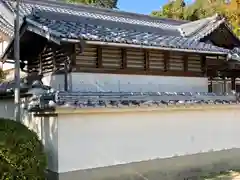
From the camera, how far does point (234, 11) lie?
2205 centimetres

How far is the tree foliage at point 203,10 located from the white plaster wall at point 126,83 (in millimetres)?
10671

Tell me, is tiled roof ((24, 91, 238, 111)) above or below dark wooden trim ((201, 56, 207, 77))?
below

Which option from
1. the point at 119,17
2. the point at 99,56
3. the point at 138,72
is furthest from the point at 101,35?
the point at 119,17

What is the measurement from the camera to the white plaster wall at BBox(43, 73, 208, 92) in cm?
1032

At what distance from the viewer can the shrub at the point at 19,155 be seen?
280 inches

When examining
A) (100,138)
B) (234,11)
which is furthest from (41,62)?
(234,11)

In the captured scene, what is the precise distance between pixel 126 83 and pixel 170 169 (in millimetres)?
2969

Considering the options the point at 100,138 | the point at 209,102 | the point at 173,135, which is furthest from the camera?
the point at 209,102

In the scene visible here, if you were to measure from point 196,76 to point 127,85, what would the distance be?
10.0ft

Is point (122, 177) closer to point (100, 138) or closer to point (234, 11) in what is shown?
point (100, 138)

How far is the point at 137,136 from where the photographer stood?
951 centimetres

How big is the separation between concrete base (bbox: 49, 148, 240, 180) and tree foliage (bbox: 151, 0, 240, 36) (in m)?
12.5

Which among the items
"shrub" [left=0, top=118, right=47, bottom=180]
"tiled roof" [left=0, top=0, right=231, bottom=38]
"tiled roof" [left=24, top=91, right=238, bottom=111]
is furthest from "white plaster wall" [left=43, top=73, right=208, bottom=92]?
"tiled roof" [left=0, top=0, right=231, bottom=38]

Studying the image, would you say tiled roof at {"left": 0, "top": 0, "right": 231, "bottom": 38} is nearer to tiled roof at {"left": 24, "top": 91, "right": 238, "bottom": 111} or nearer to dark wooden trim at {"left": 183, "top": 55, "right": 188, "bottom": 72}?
dark wooden trim at {"left": 183, "top": 55, "right": 188, "bottom": 72}
